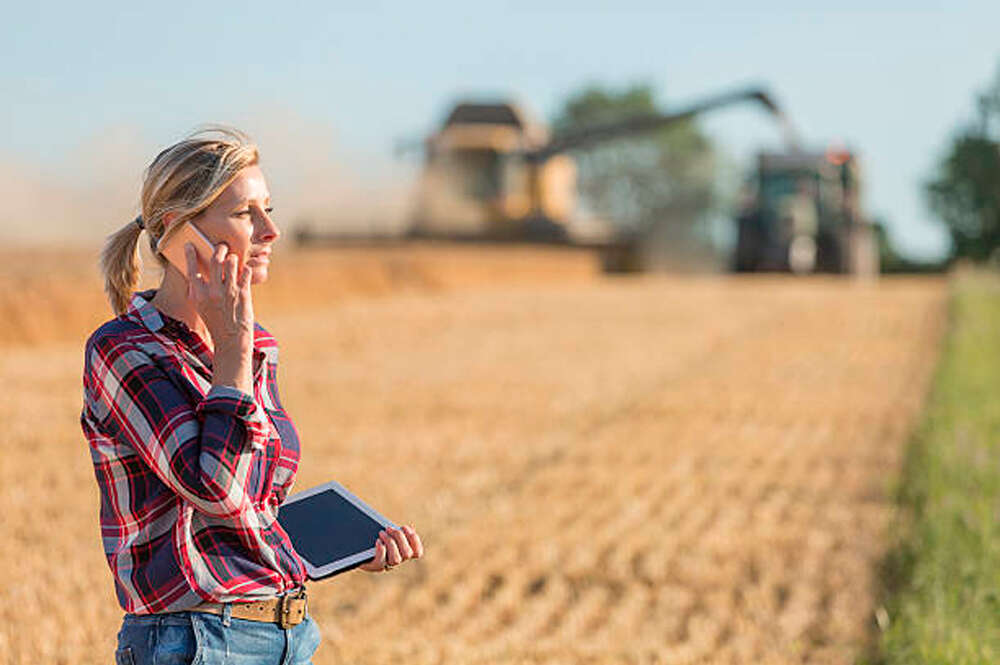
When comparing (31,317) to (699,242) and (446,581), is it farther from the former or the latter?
(699,242)

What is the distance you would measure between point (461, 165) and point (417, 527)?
24922mm

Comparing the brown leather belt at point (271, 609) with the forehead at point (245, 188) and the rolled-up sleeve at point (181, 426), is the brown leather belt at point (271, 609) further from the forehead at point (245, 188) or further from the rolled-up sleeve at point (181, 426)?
the forehead at point (245, 188)

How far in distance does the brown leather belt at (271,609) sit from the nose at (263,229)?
623 mm

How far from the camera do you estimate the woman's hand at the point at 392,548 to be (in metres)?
2.43

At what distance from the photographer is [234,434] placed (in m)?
2.24

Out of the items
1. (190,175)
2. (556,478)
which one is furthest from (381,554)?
(556,478)

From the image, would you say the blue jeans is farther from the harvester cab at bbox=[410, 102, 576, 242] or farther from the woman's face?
the harvester cab at bbox=[410, 102, 576, 242]

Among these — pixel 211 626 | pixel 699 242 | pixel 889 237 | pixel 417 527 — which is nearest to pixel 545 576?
pixel 417 527

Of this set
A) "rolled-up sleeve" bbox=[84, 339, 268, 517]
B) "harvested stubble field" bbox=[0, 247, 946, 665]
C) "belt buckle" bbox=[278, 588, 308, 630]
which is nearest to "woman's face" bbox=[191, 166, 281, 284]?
"rolled-up sleeve" bbox=[84, 339, 268, 517]

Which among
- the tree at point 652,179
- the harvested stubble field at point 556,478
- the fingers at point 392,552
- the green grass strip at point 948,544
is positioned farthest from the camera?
the tree at point 652,179

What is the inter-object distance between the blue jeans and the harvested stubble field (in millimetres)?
2131

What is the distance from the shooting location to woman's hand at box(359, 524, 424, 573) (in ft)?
7.97

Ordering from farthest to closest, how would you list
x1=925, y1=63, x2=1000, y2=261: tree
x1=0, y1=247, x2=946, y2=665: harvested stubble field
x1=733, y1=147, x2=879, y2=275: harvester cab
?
x1=733, y1=147, x2=879, y2=275: harvester cab < x1=925, y1=63, x2=1000, y2=261: tree < x1=0, y1=247, x2=946, y2=665: harvested stubble field

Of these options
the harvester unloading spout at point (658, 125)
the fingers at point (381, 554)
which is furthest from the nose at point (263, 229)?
the harvester unloading spout at point (658, 125)
